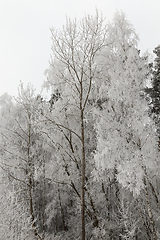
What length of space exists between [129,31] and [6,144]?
9047 millimetres

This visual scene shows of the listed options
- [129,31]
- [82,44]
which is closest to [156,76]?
[129,31]

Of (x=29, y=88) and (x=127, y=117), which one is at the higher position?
(x=29, y=88)

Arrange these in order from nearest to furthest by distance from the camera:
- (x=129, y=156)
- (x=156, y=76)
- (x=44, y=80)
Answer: (x=129, y=156) → (x=44, y=80) → (x=156, y=76)

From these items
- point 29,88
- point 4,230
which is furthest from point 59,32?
point 4,230

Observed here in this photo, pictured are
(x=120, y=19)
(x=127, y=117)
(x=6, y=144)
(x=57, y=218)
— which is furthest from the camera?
(x=57, y=218)

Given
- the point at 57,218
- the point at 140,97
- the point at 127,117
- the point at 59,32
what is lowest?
the point at 57,218

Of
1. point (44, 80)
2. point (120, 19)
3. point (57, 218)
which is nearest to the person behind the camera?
point (120, 19)

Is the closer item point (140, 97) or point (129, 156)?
point (129, 156)

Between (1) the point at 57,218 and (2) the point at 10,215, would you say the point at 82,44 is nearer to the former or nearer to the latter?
(2) the point at 10,215

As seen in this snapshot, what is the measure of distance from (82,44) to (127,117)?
9.20ft

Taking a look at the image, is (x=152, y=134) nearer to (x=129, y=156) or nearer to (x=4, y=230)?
(x=129, y=156)

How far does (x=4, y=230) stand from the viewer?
4918 mm

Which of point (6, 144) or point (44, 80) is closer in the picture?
point (44, 80)

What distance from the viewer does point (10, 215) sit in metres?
5.14
